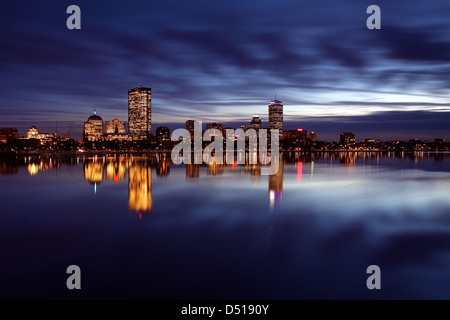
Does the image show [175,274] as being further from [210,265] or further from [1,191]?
[1,191]

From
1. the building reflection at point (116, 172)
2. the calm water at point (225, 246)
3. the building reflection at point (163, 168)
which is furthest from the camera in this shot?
the building reflection at point (163, 168)

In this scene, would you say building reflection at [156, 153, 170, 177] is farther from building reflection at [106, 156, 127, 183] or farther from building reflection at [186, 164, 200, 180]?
building reflection at [106, 156, 127, 183]

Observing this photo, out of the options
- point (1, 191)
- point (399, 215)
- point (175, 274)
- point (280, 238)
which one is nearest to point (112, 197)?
point (1, 191)

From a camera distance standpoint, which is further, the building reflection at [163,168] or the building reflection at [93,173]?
the building reflection at [163,168]

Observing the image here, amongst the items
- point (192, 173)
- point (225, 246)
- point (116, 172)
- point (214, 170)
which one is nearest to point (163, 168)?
point (214, 170)

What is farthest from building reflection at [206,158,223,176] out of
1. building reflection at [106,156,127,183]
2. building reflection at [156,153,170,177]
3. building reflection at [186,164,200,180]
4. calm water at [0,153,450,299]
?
calm water at [0,153,450,299]

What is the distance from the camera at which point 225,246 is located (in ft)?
45.5

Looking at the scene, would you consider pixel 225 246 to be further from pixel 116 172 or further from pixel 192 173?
pixel 116 172

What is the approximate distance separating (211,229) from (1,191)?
75.0 ft

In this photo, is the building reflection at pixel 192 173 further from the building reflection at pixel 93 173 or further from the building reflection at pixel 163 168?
the building reflection at pixel 93 173

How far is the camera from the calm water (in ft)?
32.8

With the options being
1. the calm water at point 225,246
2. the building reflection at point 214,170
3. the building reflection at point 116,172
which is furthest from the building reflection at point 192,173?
the calm water at point 225,246

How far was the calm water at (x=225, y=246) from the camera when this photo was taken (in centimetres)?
1000
